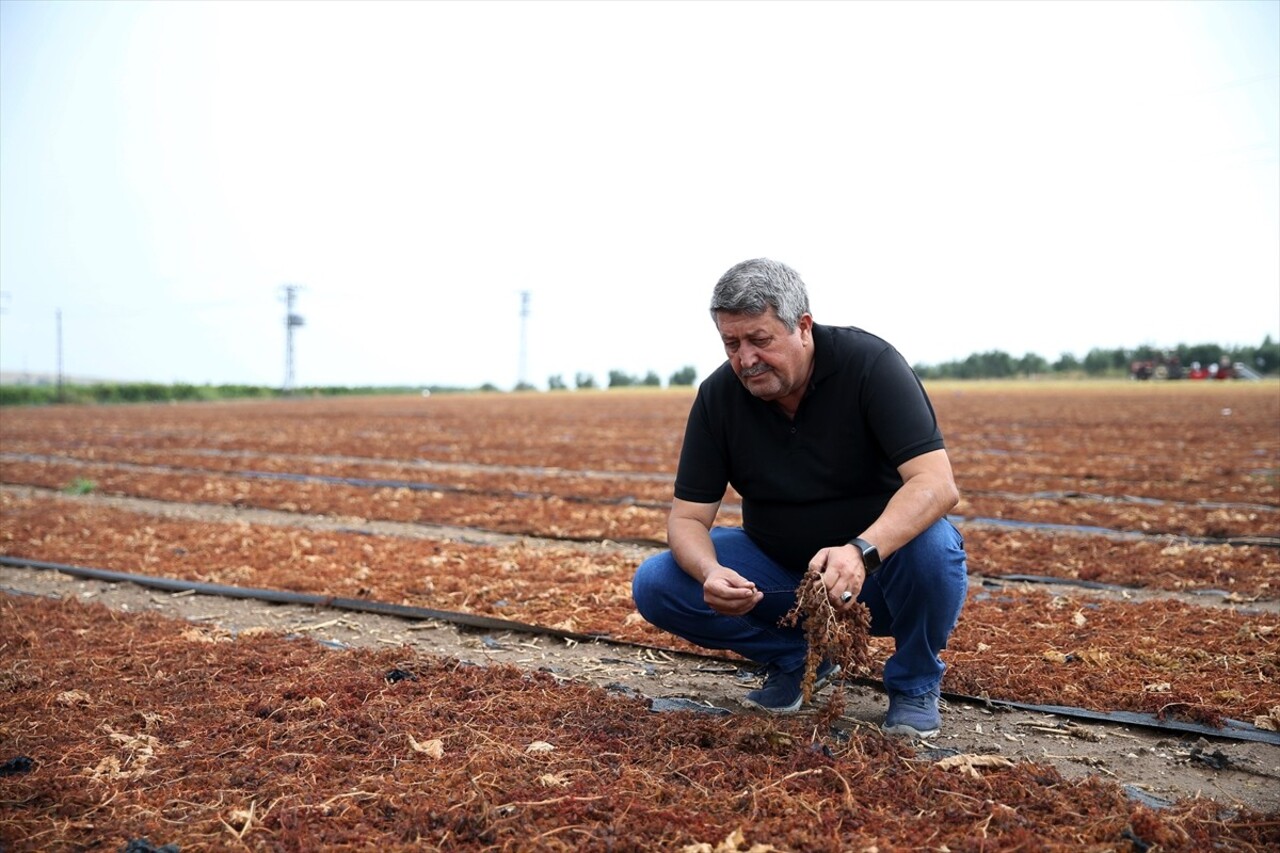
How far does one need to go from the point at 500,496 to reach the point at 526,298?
220 ft

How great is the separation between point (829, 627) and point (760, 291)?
1077 mm

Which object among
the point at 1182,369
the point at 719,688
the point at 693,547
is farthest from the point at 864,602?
the point at 1182,369

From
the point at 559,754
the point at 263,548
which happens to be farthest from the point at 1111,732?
the point at 263,548

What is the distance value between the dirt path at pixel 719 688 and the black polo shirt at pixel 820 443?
0.75m

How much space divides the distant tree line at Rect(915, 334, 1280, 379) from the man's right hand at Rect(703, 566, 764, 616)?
153 ft

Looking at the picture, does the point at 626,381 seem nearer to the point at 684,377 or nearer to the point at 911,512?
the point at 684,377

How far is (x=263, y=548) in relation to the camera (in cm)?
710

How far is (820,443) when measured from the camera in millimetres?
3289

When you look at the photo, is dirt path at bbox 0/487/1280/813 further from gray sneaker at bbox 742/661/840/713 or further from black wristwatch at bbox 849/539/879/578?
black wristwatch at bbox 849/539/879/578

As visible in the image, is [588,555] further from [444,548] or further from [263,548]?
[263,548]

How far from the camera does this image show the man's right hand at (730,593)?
3.04 meters

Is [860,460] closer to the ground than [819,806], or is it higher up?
higher up

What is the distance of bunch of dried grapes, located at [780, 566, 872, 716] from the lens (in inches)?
117

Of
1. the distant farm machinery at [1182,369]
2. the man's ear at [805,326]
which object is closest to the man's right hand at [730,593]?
the man's ear at [805,326]
